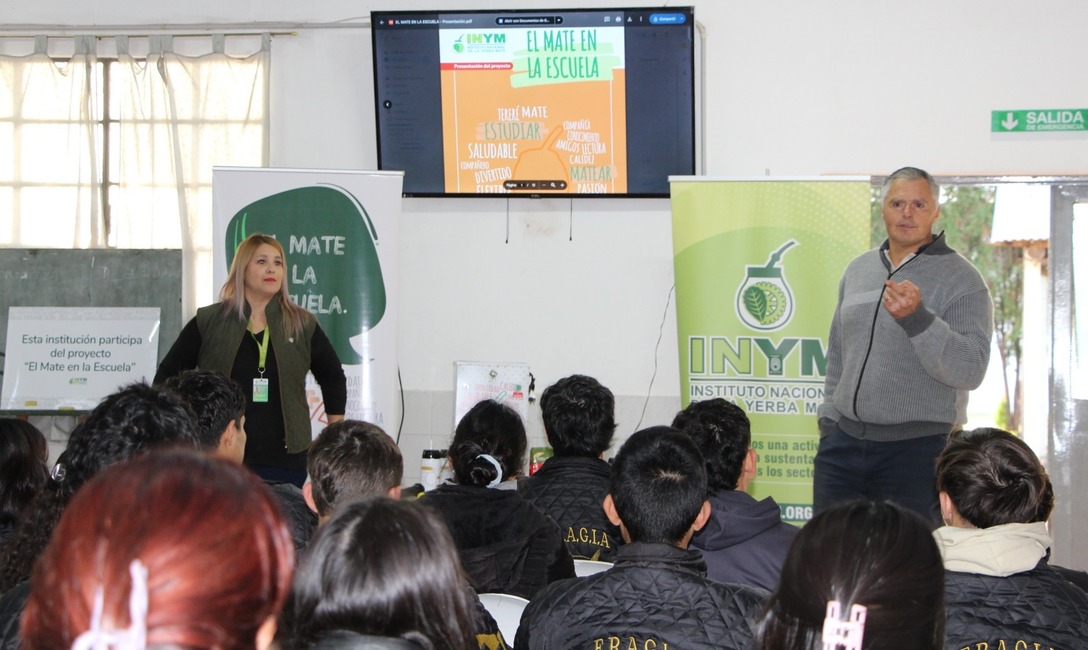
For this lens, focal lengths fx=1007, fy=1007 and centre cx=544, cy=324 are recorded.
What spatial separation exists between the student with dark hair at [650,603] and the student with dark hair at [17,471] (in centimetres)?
132

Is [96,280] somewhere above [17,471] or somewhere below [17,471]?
above

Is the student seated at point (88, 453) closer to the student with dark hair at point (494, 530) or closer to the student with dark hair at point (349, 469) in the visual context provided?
the student with dark hair at point (349, 469)

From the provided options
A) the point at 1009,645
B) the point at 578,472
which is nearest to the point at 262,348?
the point at 578,472

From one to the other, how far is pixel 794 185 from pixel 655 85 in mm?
915

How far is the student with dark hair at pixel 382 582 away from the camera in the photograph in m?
1.05

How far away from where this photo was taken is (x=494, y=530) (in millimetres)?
2498

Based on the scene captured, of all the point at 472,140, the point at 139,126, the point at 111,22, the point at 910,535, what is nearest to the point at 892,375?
the point at 910,535

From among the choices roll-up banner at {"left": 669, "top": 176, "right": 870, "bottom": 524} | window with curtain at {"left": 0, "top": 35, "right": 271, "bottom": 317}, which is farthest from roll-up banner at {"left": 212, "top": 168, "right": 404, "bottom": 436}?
roll-up banner at {"left": 669, "top": 176, "right": 870, "bottom": 524}

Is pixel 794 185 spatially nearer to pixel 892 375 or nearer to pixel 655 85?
pixel 655 85

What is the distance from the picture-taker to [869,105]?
5.33m

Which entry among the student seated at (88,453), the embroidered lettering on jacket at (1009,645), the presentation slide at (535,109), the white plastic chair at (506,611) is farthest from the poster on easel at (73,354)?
the embroidered lettering on jacket at (1009,645)

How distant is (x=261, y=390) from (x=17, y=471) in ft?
4.62

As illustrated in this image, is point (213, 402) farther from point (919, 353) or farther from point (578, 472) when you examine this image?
point (919, 353)

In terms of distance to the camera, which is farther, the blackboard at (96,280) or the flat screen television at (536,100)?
the blackboard at (96,280)
